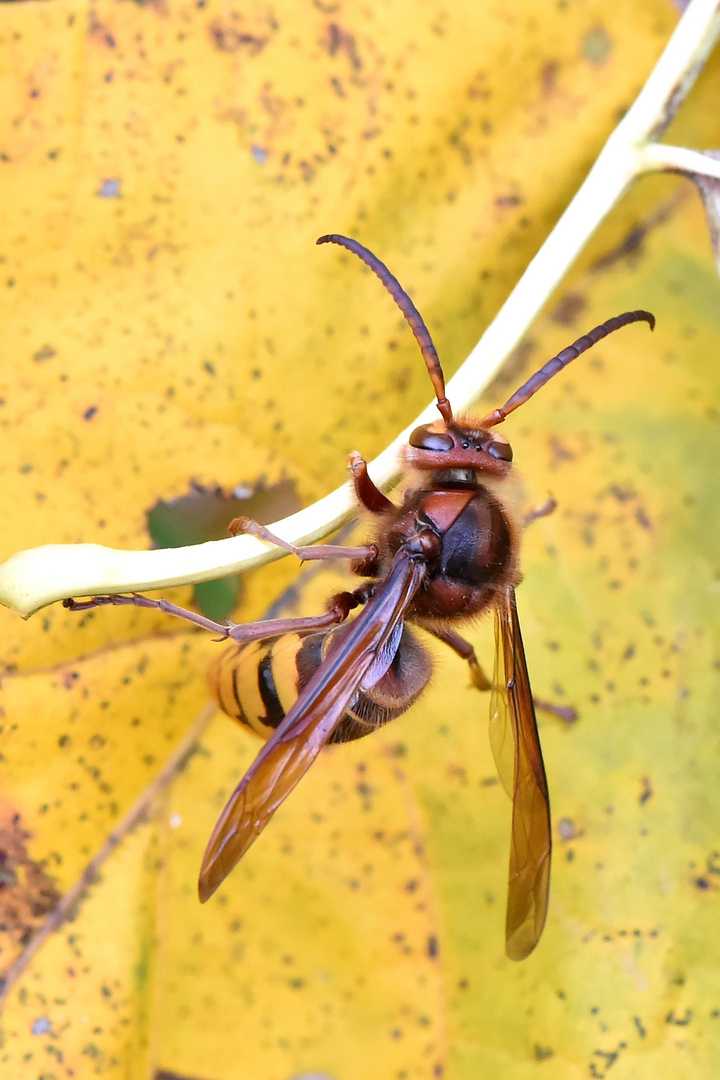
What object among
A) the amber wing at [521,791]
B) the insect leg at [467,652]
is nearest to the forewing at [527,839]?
the amber wing at [521,791]

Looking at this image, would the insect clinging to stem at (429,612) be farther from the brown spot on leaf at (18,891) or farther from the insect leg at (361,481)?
the brown spot on leaf at (18,891)

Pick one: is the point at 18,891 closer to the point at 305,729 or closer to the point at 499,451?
the point at 305,729

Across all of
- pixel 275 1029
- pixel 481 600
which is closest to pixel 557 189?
pixel 481 600

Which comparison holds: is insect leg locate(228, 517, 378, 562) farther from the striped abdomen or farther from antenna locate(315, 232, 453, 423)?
antenna locate(315, 232, 453, 423)

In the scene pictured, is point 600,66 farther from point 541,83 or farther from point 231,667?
point 231,667

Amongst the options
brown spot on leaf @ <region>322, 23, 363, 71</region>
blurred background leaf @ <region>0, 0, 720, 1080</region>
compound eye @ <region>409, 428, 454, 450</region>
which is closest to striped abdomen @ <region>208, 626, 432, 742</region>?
blurred background leaf @ <region>0, 0, 720, 1080</region>

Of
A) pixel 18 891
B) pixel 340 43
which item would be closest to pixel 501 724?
pixel 18 891

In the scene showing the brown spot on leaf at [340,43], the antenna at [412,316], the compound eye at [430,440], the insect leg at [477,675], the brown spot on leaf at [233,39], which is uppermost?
the brown spot on leaf at [340,43]

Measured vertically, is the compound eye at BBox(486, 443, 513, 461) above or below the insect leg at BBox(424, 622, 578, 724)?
above
